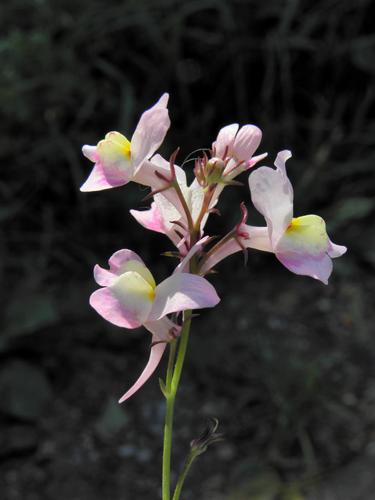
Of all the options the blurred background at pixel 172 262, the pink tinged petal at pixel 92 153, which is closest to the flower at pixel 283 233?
the pink tinged petal at pixel 92 153

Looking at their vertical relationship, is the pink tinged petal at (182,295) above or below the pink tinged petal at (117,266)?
above

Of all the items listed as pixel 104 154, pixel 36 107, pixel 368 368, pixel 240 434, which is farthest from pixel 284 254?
pixel 36 107

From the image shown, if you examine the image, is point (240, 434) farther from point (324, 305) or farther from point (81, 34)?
point (81, 34)

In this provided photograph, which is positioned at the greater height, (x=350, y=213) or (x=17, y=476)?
(x=350, y=213)

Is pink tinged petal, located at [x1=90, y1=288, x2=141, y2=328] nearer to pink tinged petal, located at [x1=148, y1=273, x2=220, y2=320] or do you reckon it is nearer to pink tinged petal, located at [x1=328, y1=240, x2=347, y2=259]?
pink tinged petal, located at [x1=148, y1=273, x2=220, y2=320]

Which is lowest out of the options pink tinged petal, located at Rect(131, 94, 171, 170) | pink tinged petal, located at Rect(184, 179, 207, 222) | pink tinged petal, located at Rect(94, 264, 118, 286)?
pink tinged petal, located at Rect(94, 264, 118, 286)

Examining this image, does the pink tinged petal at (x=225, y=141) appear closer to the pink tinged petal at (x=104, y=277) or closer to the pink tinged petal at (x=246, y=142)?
the pink tinged petal at (x=246, y=142)

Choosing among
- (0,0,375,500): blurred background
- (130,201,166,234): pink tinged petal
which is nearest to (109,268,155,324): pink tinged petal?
(130,201,166,234): pink tinged petal
